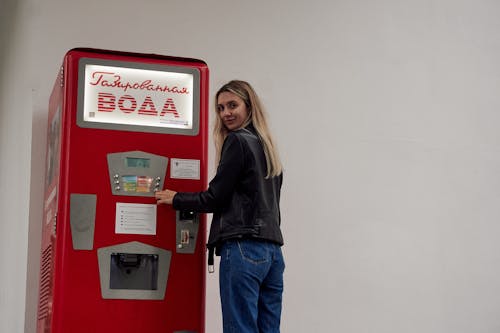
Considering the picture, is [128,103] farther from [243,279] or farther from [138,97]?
[243,279]

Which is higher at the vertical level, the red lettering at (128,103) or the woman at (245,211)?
the red lettering at (128,103)

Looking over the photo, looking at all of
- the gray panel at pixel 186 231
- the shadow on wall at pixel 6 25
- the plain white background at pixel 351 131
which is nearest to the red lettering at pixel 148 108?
the gray panel at pixel 186 231

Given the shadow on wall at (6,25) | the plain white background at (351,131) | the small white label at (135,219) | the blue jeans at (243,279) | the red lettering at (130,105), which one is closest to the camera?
the blue jeans at (243,279)

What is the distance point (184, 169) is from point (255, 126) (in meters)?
0.39

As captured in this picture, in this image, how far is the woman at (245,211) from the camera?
11.1 ft

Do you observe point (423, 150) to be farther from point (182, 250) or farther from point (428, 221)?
point (182, 250)

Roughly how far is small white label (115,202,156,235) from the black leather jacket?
0.51 feet

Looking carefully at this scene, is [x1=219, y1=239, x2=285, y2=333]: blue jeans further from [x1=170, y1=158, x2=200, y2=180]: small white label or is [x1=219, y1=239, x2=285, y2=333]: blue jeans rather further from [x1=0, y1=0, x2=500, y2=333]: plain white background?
[x1=0, y1=0, x2=500, y2=333]: plain white background

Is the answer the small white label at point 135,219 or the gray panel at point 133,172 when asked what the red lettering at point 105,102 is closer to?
the gray panel at point 133,172

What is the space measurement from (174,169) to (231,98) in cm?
42

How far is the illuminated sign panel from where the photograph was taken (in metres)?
3.69

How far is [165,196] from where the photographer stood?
11.9ft

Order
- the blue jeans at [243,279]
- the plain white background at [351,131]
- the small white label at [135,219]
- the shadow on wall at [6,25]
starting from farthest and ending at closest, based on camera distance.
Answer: the shadow on wall at [6,25] → the plain white background at [351,131] → the small white label at [135,219] → the blue jeans at [243,279]

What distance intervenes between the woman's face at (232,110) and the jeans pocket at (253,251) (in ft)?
1.90
